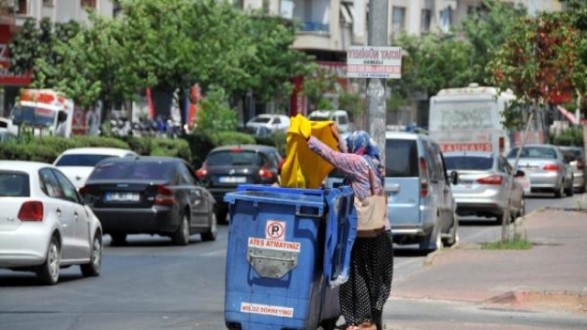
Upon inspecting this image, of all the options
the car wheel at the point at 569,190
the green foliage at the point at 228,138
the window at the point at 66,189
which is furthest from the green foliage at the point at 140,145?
the window at the point at 66,189

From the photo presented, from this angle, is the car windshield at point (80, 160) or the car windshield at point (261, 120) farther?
the car windshield at point (261, 120)

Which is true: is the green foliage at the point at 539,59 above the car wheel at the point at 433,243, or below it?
above

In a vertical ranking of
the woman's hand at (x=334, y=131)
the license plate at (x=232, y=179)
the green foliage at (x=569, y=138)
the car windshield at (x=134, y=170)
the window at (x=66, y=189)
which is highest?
the woman's hand at (x=334, y=131)

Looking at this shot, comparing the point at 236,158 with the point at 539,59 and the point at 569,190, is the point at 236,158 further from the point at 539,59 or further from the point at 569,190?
the point at 569,190

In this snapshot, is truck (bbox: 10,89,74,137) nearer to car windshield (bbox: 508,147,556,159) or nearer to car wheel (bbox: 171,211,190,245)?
car windshield (bbox: 508,147,556,159)

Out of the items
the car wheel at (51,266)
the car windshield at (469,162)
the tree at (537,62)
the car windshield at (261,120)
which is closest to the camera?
the car wheel at (51,266)

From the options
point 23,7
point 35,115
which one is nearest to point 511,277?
point 35,115

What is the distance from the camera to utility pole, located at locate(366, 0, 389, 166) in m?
17.6

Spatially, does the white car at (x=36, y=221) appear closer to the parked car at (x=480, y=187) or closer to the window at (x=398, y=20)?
the parked car at (x=480, y=187)

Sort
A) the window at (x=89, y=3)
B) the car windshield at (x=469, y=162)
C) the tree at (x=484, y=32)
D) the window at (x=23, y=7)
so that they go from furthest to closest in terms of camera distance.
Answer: the tree at (x=484, y=32) → the window at (x=89, y=3) → the window at (x=23, y=7) → the car windshield at (x=469, y=162)

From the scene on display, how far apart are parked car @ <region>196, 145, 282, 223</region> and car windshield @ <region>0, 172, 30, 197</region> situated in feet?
47.6

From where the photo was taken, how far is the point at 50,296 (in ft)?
58.0

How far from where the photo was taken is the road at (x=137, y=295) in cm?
1506

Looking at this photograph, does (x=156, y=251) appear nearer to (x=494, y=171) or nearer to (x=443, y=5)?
(x=494, y=171)
